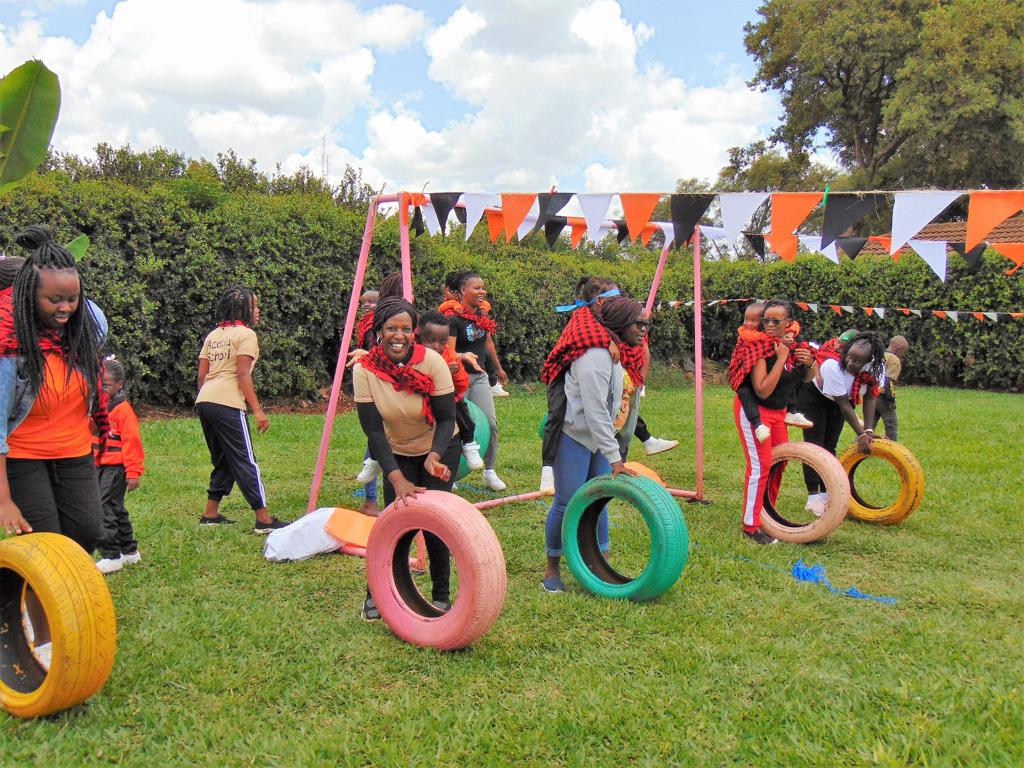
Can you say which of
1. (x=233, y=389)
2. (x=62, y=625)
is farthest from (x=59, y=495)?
(x=233, y=389)

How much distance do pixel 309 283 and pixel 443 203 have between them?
5.60 metres

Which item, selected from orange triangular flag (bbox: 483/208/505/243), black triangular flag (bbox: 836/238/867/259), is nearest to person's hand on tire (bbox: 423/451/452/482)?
orange triangular flag (bbox: 483/208/505/243)

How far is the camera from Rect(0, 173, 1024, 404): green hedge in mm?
9492

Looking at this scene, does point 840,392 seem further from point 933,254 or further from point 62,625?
point 62,625

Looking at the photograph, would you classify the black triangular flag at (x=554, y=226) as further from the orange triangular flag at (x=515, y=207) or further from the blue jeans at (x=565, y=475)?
the blue jeans at (x=565, y=475)

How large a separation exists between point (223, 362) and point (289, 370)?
6.07 metres

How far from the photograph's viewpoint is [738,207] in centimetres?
611

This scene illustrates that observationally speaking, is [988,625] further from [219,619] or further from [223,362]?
[223,362]

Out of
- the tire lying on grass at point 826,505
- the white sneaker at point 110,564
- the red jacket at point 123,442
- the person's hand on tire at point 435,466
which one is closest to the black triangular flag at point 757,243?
the tire lying on grass at point 826,505

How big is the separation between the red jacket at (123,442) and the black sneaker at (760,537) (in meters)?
4.40

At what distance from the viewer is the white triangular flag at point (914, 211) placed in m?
5.57

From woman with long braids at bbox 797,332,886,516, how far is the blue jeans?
9.04 feet

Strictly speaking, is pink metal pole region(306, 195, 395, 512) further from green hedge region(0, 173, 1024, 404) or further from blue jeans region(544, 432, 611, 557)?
green hedge region(0, 173, 1024, 404)

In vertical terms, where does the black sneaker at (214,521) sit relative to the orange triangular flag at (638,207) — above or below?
below
